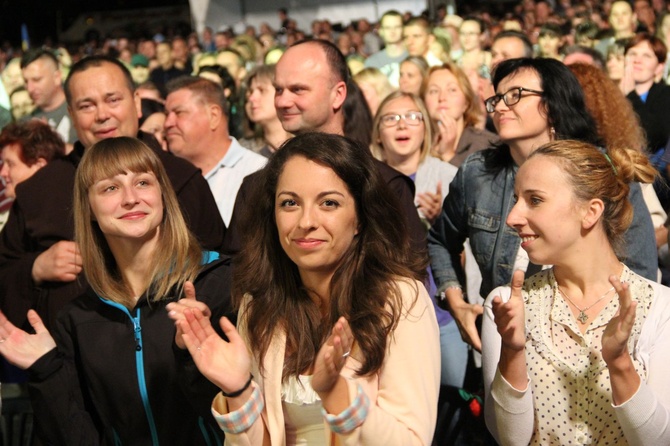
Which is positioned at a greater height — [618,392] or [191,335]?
[191,335]

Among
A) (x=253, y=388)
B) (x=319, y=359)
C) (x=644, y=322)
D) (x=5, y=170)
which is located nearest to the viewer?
(x=319, y=359)

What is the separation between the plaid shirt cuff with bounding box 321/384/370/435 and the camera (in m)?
2.82

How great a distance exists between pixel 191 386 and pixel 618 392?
4.34ft

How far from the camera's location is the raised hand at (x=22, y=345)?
→ 139 inches

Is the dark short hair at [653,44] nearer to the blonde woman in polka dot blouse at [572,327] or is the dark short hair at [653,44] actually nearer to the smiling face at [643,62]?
the smiling face at [643,62]

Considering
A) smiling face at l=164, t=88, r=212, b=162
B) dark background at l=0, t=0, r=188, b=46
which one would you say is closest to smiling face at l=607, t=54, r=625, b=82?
smiling face at l=164, t=88, r=212, b=162

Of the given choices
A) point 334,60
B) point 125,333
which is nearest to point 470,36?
point 334,60

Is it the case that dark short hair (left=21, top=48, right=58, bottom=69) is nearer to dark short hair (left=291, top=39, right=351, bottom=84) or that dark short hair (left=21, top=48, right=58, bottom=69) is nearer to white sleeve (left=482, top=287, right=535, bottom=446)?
dark short hair (left=291, top=39, right=351, bottom=84)

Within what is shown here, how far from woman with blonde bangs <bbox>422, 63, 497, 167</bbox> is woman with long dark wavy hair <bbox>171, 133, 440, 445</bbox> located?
12.1 ft

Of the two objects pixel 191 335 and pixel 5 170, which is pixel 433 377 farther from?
pixel 5 170

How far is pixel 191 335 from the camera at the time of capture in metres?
3.08

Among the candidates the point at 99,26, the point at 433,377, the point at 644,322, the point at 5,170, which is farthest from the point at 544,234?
the point at 99,26

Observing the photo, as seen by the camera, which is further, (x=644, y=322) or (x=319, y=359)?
(x=644, y=322)

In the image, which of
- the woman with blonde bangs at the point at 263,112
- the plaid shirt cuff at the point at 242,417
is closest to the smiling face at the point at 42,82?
the woman with blonde bangs at the point at 263,112
